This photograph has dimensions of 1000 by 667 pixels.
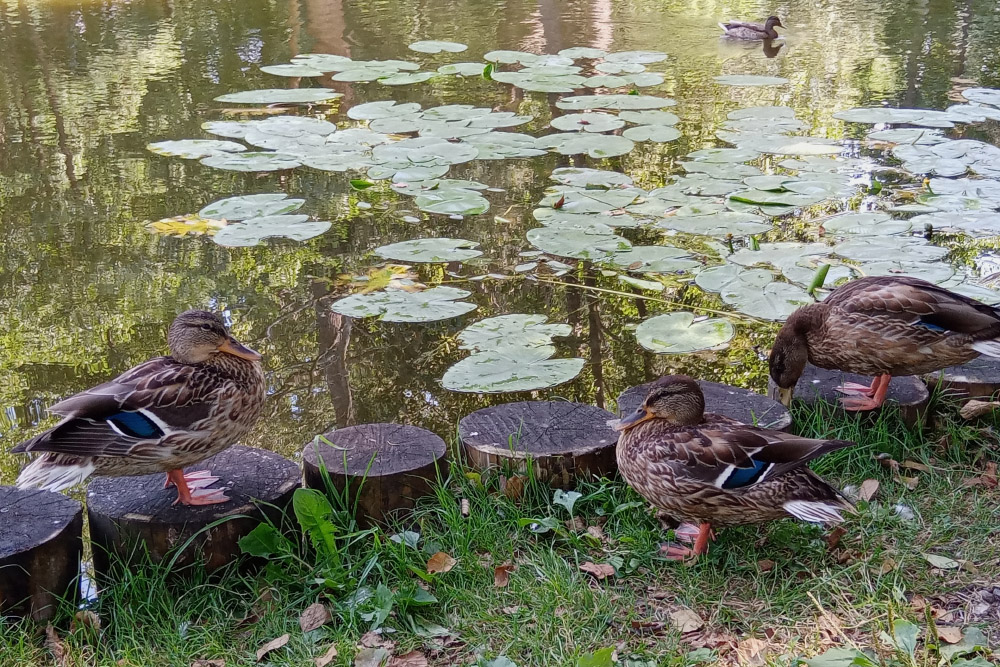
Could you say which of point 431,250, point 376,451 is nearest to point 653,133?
point 431,250

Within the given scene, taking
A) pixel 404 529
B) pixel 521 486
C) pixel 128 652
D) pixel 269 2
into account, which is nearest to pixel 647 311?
pixel 521 486

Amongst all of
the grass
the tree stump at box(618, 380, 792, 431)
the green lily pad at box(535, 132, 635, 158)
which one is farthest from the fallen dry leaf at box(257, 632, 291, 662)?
the green lily pad at box(535, 132, 635, 158)

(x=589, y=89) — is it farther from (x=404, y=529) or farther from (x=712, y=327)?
(x=404, y=529)

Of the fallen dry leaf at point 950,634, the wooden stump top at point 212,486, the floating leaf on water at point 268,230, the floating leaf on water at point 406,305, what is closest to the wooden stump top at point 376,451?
the wooden stump top at point 212,486

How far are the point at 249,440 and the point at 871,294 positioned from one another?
227cm

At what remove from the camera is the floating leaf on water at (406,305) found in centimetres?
412

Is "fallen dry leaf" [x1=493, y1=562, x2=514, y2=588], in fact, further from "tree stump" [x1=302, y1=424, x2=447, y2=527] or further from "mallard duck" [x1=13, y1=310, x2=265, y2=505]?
"mallard duck" [x1=13, y1=310, x2=265, y2=505]

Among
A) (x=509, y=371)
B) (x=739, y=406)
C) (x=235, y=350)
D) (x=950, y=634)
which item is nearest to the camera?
(x=950, y=634)

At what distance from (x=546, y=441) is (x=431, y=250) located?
204cm

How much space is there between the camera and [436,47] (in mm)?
9164

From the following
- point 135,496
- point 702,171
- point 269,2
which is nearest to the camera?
point 135,496

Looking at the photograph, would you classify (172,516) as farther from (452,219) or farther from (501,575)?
(452,219)

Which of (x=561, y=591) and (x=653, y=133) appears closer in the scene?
(x=561, y=591)

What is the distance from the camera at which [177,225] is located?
5172 millimetres
